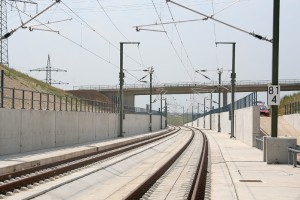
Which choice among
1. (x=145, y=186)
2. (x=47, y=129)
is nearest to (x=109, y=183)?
(x=145, y=186)

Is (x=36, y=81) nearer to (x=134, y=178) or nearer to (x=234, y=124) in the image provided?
(x=234, y=124)

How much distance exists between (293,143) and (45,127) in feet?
48.3

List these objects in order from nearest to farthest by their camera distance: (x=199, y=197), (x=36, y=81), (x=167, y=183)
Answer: (x=199, y=197)
(x=167, y=183)
(x=36, y=81)

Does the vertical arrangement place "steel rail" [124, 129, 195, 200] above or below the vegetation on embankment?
below

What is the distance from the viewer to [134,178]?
19.2 m

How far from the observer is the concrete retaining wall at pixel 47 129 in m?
25.2

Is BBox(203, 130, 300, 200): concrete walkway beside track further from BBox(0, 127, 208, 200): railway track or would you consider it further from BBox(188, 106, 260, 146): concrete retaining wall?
BBox(188, 106, 260, 146): concrete retaining wall

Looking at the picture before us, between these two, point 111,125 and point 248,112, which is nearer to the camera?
point 248,112

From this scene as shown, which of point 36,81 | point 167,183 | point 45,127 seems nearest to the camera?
point 167,183

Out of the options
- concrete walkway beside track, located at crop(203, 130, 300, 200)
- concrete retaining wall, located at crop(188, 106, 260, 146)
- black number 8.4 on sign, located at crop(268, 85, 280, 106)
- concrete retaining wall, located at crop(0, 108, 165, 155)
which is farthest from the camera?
concrete retaining wall, located at crop(188, 106, 260, 146)

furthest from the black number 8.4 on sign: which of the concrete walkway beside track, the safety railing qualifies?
the safety railing

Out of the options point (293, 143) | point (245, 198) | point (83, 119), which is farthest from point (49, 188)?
point (83, 119)

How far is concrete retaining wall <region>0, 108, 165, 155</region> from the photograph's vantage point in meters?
25.2

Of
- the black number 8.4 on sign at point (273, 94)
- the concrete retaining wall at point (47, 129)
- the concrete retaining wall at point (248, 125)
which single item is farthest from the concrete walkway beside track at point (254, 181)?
the concrete retaining wall at point (248, 125)
